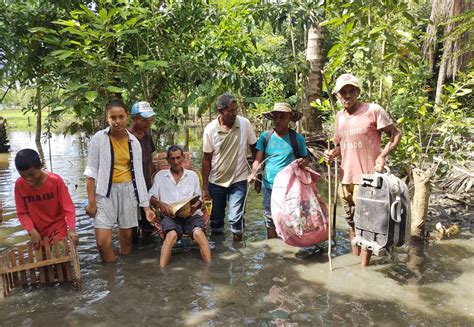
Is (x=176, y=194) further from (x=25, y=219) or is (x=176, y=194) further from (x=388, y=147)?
(x=388, y=147)

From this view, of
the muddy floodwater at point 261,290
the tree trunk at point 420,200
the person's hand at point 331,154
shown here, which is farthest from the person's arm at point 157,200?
the tree trunk at point 420,200

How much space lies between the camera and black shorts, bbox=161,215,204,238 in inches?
169

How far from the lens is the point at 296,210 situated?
4.03m

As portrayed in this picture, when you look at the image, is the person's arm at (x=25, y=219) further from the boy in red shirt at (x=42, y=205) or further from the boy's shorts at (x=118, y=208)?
the boy's shorts at (x=118, y=208)

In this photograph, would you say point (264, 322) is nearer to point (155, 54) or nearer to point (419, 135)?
point (419, 135)

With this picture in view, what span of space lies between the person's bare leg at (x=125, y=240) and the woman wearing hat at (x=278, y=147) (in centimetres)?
149

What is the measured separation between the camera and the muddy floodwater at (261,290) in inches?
118

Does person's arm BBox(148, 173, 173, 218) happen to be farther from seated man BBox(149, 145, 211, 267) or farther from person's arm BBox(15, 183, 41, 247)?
person's arm BBox(15, 183, 41, 247)

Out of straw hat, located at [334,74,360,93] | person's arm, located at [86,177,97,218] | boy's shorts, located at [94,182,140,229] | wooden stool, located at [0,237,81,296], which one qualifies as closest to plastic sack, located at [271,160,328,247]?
straw hat, located at [334,74,360,93]

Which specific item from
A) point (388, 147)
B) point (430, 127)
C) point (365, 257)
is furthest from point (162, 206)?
point (430, 127)

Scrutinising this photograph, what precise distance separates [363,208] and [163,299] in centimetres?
196

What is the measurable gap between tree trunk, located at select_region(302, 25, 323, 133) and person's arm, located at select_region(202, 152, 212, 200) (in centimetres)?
300

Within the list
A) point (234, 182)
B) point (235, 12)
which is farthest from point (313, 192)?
point (235, 12)

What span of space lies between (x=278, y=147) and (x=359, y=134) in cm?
97
